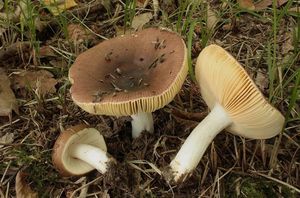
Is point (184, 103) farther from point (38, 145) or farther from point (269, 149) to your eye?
point (38, 145)

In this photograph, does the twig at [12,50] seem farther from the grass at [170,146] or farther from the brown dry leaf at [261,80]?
the brown dry leaf at [261,80]

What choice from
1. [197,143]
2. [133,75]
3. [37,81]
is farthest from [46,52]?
[197,143]

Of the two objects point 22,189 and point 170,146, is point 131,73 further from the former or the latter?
point 22,189

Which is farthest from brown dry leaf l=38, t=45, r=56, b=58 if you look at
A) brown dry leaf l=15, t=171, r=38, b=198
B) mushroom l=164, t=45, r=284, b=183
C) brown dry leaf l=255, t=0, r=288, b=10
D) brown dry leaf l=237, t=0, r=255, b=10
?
brown dry leaf l=255, t=0, r=288, b=10

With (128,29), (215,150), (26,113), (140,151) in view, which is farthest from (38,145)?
(128,29)

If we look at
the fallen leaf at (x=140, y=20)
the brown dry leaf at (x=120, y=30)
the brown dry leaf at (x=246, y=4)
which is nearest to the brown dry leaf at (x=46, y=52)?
the brown dry leaf at (x=120, y=30)

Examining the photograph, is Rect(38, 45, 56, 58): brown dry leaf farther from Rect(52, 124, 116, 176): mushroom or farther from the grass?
Rect(52, 124, 116, 176): mushroom

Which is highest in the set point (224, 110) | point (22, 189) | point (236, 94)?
point (236, 94)
